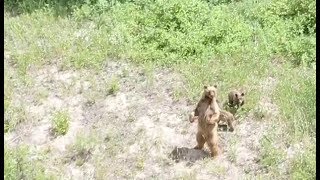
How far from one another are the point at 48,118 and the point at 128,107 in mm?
1167

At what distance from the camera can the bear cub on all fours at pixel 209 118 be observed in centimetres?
704

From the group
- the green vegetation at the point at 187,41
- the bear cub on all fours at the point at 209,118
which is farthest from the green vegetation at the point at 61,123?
the bear cub on all fours at the point at 209,118

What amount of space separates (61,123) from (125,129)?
0.89 metres

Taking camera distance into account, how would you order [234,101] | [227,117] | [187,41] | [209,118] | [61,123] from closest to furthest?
[209,118] < [227,117] < [61,123] < [234,101] < [187,41]

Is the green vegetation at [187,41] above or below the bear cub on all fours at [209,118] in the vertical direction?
above

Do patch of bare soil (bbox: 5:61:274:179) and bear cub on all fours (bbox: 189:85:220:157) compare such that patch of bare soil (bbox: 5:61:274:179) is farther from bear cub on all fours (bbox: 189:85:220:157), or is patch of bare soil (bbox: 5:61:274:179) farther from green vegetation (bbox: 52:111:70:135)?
bear cub on all fours (bbox: 189:85:220:157)

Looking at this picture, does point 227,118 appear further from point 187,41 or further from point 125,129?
point 187,41

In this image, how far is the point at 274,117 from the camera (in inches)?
307

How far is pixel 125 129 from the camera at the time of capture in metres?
7.85

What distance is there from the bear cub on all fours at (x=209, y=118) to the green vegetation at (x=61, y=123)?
1843 mm

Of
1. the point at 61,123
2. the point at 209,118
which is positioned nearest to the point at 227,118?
the point at 209,118

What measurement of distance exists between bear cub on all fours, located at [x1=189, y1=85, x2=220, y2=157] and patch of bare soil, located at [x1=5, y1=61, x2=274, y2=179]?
243mm

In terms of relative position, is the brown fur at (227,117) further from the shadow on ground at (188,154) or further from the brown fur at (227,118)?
the shadow on ground at (188,154)

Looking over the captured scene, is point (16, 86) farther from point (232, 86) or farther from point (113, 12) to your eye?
point (232, 86)
